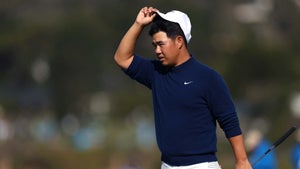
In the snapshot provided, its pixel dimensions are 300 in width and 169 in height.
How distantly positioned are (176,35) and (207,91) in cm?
49

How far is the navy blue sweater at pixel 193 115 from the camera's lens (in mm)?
8359

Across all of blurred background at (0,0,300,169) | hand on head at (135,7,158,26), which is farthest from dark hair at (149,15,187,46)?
blurred background at (0,0,300,169)

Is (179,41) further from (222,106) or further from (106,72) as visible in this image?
(106,72)

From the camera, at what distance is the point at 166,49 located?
8.47 m

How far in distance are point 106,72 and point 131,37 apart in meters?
43.9

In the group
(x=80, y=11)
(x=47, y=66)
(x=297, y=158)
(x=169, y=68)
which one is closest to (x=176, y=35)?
(x=169, y=68)

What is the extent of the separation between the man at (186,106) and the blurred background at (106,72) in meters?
20.7

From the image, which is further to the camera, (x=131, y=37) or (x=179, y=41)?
(x=131, y=37)

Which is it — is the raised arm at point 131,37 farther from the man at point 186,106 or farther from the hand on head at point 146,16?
the man at point 186,106

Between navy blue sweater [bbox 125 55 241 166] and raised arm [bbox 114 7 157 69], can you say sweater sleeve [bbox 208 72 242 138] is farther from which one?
raised arm [bbox 114 7 157 69]

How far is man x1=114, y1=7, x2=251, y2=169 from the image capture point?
8.36 meters

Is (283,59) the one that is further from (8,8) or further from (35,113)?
(8,8)

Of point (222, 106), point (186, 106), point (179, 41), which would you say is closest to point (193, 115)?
point (186, 106)

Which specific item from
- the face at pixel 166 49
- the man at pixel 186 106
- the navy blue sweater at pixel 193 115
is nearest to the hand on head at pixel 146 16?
the man at pixel 186 106
